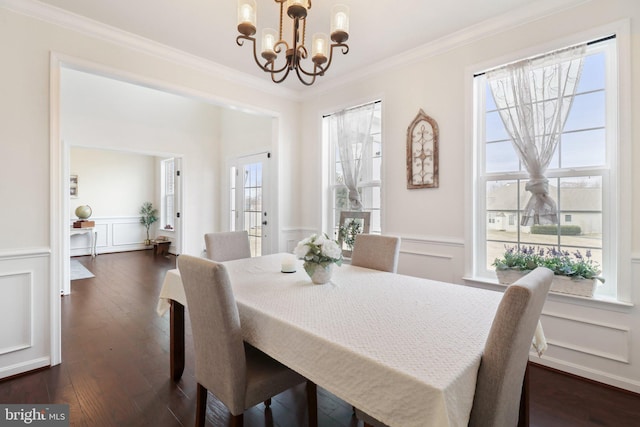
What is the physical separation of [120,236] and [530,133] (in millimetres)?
8609

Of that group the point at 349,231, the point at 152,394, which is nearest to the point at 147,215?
the point at 349,231

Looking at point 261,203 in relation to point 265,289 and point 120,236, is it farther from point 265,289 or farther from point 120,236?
point 120,236

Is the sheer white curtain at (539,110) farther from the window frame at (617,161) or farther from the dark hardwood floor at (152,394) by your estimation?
the dark hardwood floor at (152,394)

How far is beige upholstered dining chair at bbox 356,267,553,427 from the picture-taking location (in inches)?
38.7

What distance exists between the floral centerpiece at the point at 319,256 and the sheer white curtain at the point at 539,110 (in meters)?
1.73

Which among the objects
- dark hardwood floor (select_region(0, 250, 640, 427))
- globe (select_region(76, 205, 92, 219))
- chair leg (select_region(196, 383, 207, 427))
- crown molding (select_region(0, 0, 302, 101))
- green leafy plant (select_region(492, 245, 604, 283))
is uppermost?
crown molding (select_region(0, 0, 302, 101))

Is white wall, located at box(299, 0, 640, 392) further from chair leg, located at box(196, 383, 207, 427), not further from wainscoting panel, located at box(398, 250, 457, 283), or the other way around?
chair leg, located at box(196, 383, 207, 427)

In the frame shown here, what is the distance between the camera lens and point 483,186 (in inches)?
108

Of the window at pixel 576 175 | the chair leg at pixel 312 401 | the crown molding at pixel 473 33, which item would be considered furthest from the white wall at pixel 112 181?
the window at pixel 576 175

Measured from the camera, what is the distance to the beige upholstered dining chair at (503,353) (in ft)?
3.22

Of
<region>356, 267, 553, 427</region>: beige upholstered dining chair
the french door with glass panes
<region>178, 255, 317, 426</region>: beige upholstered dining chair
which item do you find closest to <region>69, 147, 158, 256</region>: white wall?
the french door with glass panes

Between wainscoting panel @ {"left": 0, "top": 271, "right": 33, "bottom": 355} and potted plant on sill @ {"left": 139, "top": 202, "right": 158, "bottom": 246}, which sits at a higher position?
potted plant on sill @ {"left": 139, "top": 202, "right": 158, "bottom": 246}

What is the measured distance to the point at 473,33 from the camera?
8.72 feet

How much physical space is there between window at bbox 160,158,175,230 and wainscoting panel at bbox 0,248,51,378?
5.20 meters
